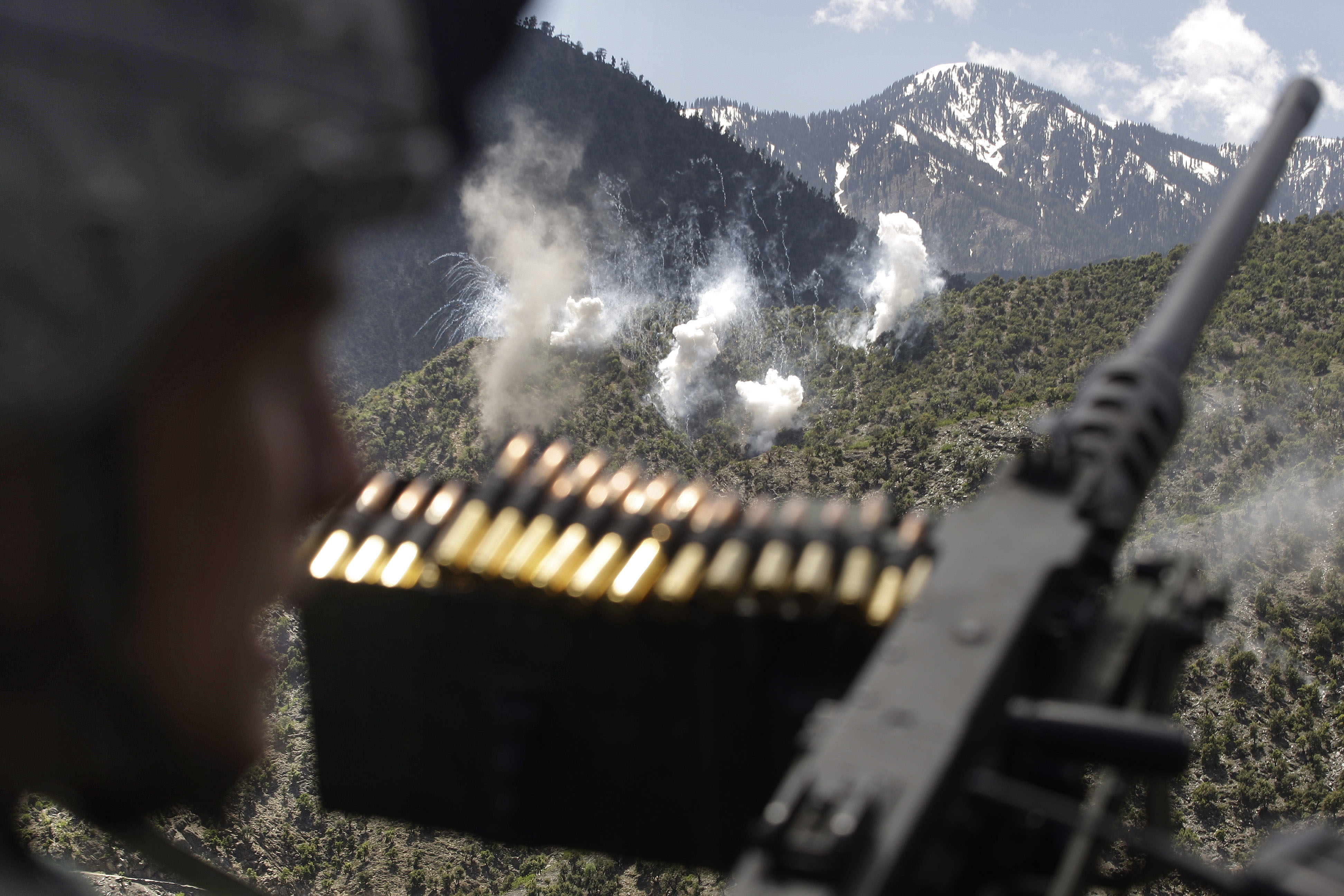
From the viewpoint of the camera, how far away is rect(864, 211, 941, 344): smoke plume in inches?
3484

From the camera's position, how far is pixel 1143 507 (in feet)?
144

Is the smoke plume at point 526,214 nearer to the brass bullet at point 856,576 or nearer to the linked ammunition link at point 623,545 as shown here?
the linked ammunition link at point 623,545

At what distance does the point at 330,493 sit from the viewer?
12.7 ft

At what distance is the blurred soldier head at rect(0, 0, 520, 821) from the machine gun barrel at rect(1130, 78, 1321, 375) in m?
3.76

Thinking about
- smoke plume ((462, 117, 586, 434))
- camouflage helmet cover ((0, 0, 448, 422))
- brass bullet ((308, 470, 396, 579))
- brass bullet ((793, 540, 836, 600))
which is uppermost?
smoke plume ((462, 117, 586, 434))

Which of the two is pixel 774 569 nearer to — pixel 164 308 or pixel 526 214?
pixel 164 308

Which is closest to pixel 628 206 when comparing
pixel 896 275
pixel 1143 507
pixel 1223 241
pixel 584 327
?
pixel 584 327

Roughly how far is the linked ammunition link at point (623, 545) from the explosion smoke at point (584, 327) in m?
91.1

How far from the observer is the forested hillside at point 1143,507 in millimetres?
31797

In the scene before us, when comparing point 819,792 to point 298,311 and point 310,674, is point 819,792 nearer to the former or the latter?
point 298,311

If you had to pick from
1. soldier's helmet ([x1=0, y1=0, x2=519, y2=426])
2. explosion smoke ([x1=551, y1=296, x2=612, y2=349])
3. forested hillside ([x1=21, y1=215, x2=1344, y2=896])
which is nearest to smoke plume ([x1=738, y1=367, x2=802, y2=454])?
forested hillside ([x1=21, y1=215, x2=1344, y2=896])

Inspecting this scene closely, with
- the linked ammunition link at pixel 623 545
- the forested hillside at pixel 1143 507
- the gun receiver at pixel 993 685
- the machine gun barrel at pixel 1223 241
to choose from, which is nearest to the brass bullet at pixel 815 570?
the linked ammunition link at pixel 623 545

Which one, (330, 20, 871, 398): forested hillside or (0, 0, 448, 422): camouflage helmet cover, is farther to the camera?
(330, 20, 871, 398): forested hillside

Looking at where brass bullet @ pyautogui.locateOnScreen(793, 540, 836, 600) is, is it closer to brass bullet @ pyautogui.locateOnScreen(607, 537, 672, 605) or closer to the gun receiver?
the gun receiver
